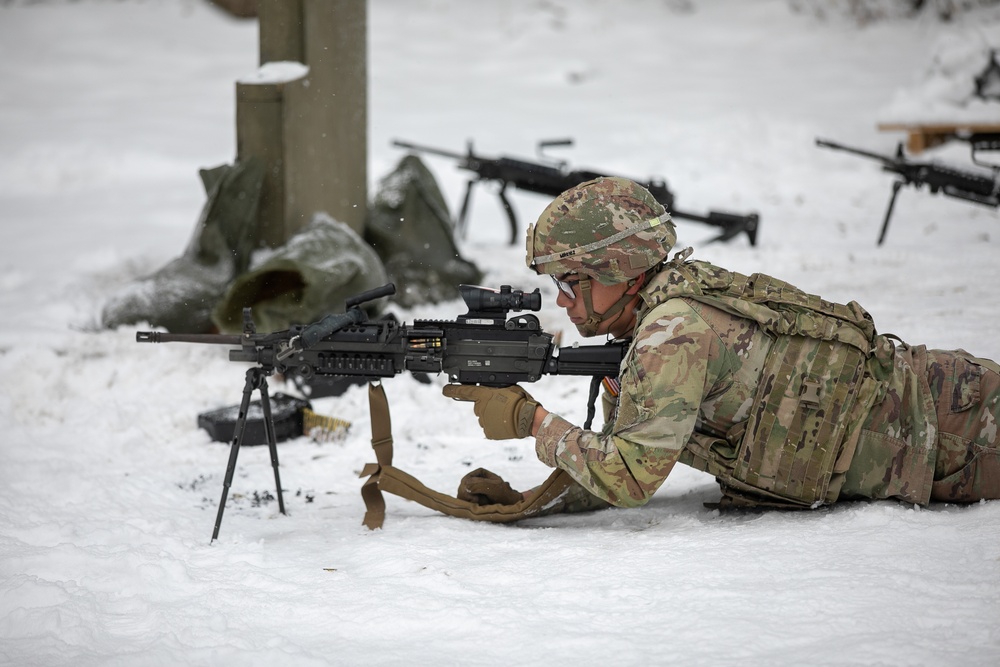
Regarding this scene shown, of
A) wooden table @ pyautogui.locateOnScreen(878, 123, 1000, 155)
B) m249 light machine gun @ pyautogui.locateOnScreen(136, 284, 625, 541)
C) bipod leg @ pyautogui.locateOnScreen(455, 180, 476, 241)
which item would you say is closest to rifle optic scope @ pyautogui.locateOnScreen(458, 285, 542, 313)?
m249 light machine gun @ pyautogui.locateOnScreen(136, 284, 625, 541)

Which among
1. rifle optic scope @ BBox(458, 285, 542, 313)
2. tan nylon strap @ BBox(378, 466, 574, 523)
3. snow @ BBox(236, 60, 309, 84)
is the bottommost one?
tan nylon strap @ BBox(378, 466, 574, 523)

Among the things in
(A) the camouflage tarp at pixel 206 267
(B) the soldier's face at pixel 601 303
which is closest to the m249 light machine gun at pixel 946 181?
(A) the camouflage tarp at pixel 206 267

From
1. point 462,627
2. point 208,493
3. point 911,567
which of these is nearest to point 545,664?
point 462,627

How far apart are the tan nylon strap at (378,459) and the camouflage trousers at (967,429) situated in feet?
6.11

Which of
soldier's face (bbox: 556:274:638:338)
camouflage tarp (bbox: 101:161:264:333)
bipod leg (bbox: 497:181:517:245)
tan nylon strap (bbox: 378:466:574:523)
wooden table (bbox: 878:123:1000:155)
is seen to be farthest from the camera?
wooden table (bbox: 878:123:1000:155)

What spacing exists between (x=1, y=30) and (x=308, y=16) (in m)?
10.00

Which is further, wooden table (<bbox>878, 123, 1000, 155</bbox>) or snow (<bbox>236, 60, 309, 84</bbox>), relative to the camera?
wooden table (<bbox>878, 123, 1000, 155</bbox>)

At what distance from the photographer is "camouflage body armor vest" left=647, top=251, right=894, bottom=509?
3.22m

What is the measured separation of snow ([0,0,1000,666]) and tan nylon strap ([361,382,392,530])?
0.31 feet

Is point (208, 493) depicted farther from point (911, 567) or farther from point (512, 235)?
point (512, 235)

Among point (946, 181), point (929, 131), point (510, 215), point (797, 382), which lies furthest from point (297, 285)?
point (929, 131)

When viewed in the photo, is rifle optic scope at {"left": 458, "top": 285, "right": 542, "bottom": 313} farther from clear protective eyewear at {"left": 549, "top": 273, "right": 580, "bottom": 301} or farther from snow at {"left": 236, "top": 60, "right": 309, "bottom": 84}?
snow at {"left": 236, "top": 60, "right": 309, "bottom": 84}

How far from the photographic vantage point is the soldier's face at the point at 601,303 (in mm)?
3361

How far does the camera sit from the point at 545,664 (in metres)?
2.50
